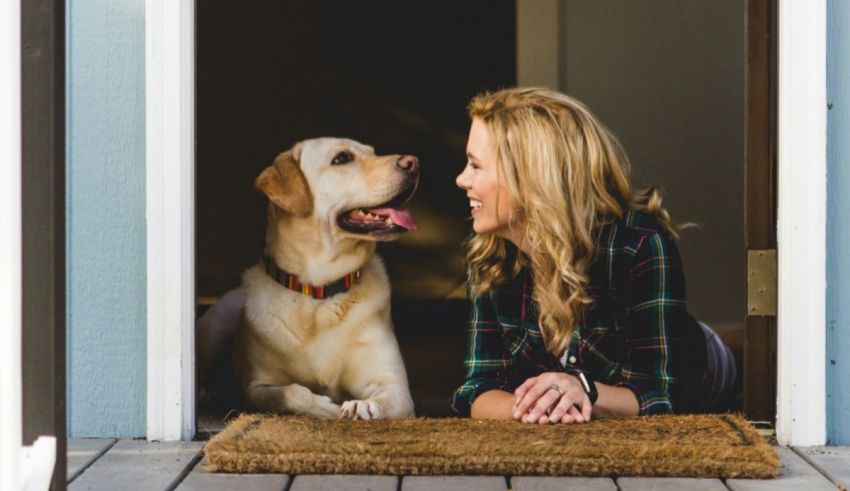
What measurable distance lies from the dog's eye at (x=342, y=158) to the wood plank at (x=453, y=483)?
4.83 feet

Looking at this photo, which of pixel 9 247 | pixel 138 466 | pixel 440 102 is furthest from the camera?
pixel 440 102

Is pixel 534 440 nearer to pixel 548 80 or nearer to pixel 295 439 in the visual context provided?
pixel 295 439

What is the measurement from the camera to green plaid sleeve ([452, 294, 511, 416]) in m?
3.36

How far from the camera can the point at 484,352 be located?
3.37 m

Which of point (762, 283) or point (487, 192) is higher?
point (487, 192)

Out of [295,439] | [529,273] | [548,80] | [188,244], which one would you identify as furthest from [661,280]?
[548,80]

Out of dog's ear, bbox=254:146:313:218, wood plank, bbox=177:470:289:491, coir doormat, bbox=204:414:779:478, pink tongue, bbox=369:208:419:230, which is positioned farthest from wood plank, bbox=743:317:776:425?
dog's ear, bbox=254:146:313:218

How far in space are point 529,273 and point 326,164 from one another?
0.88 metres

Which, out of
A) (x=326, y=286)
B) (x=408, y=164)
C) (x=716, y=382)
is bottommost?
(x=716, y=382)

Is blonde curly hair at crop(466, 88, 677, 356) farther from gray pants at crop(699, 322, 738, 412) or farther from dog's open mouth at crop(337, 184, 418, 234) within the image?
gray pants at crop(699, 322, 738, 412)

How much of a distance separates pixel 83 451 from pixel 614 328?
4.63 feet

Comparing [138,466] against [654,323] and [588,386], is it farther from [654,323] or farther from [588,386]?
[654,323]

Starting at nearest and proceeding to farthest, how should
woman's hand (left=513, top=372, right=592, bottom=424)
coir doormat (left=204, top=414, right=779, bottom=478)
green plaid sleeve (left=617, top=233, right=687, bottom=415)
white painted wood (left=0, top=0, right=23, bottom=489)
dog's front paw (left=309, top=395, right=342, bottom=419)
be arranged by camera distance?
white painted wood (left=0, top=0, right=23, bottom=489)
coir doormat (left=204, top=414, right=779, bottom=478)
woman's hand (left=513, top=372, right=592, bottom=424)
green plaid sleeve (left=617, top=233, right=687, bottom=415)
dog's front paw (left=309, top=395, right=342, bottom=419)

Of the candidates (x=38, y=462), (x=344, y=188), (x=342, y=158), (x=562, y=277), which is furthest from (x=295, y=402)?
(x=38, y=462)
